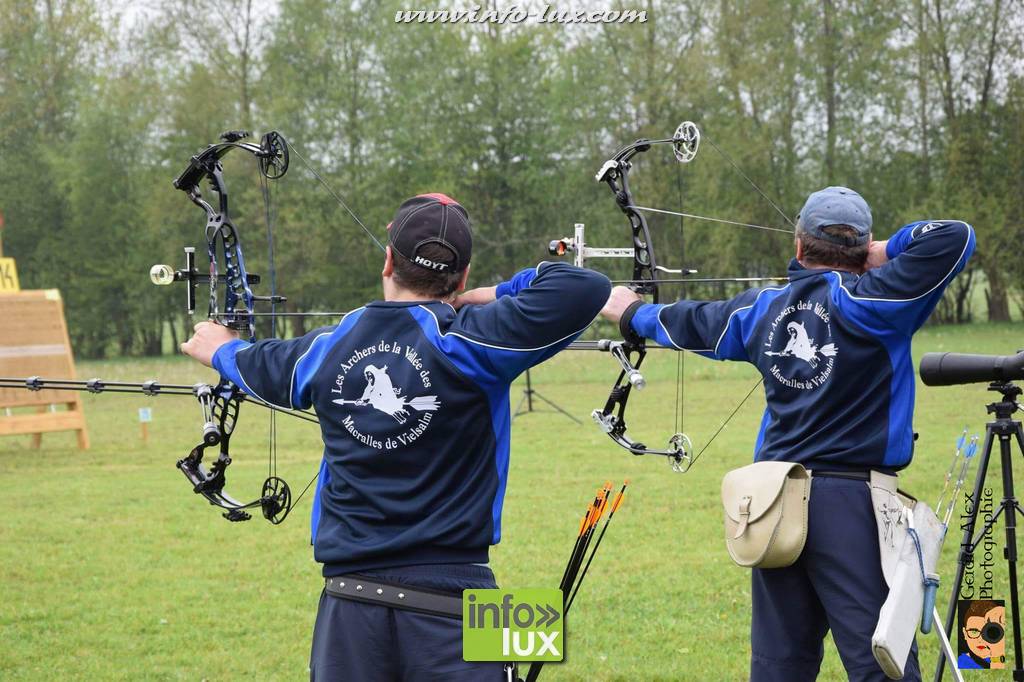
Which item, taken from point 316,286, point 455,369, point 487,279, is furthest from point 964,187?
point 455,369

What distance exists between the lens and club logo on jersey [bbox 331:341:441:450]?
2.58m

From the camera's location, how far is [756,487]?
3.22 m

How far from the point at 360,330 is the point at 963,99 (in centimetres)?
3166

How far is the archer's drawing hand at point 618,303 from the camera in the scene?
385 cm

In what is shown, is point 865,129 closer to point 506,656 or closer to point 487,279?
point 487,279

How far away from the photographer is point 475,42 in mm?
30891

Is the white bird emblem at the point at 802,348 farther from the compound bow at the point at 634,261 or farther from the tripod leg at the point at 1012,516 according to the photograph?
the tripod leg at the point at 1012,516

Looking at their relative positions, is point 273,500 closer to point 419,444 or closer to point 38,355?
point 419,444

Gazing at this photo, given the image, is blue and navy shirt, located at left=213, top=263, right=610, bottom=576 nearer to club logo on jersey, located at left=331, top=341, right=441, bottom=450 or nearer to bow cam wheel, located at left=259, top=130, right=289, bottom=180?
club logo on jersey, located at left=331, top=341, right=441, bottom=450

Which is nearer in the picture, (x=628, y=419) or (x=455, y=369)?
(x=455, y=369)

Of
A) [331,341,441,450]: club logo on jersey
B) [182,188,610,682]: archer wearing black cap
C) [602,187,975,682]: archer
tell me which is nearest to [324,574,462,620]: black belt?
[182,188,610,682]: archer wearing black cap

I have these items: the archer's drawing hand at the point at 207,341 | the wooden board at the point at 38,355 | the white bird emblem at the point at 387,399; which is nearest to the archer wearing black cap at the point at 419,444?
the white bird emblem at the point at 387,399

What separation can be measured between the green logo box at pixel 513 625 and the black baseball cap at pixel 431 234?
2.52ft

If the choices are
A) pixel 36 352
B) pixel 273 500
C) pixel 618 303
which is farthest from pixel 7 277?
pixel 618 303
